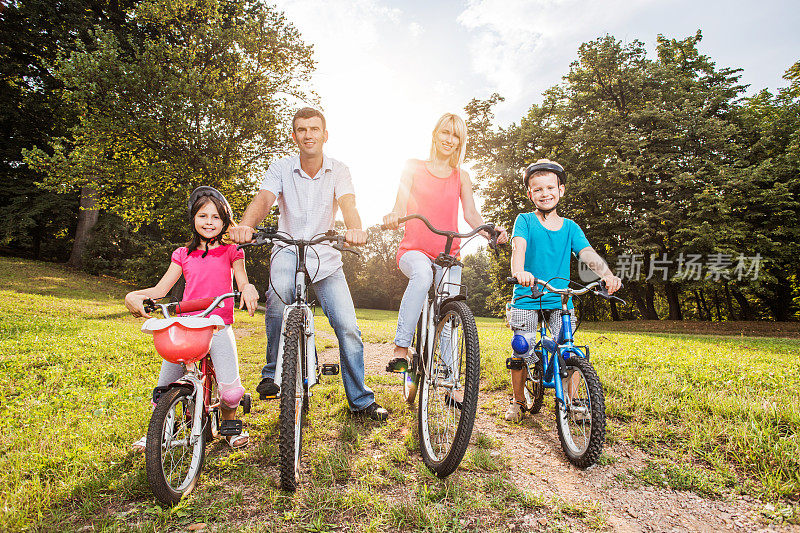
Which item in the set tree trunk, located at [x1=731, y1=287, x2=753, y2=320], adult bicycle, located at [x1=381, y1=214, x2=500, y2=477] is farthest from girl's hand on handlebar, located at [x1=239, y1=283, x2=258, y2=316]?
tree trunk, located at [x1=731, y1=287, x2=753, y2=320]

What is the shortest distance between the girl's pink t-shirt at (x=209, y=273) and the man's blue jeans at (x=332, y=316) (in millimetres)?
328

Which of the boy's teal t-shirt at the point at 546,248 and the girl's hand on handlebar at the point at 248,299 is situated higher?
the boy's teal t-shirt at the point at 546,248

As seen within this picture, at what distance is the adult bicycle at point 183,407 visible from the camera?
2.16 meters

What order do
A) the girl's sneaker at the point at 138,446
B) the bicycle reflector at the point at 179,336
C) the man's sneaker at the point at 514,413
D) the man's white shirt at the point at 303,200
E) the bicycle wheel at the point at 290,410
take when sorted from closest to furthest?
1. the bicycle reflector at the point at 179,336
2. the bicycle wheel at the point at 290,410
3. the girl's sneaker at the point at 138,446
4. the man's white shirt at the point at 303,200
5. the man's sneaker at the point at 514,413

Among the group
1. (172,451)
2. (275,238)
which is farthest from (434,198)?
(172,451)

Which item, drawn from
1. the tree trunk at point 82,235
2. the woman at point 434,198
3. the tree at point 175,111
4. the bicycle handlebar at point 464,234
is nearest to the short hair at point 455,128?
the woman at point 434,198

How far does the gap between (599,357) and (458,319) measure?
4.20 metres

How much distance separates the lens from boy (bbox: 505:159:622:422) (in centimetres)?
354

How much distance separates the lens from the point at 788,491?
230 cm

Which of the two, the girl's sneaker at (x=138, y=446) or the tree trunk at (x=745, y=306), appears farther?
the tree trunk at (x=745, y=306)

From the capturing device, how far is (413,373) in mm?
3555

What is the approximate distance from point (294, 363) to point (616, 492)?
7.17 ft

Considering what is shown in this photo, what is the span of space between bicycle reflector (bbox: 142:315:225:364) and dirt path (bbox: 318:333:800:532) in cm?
211

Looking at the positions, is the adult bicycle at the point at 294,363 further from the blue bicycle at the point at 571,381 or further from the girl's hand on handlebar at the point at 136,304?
the blue bicycle at the point at 571,381
